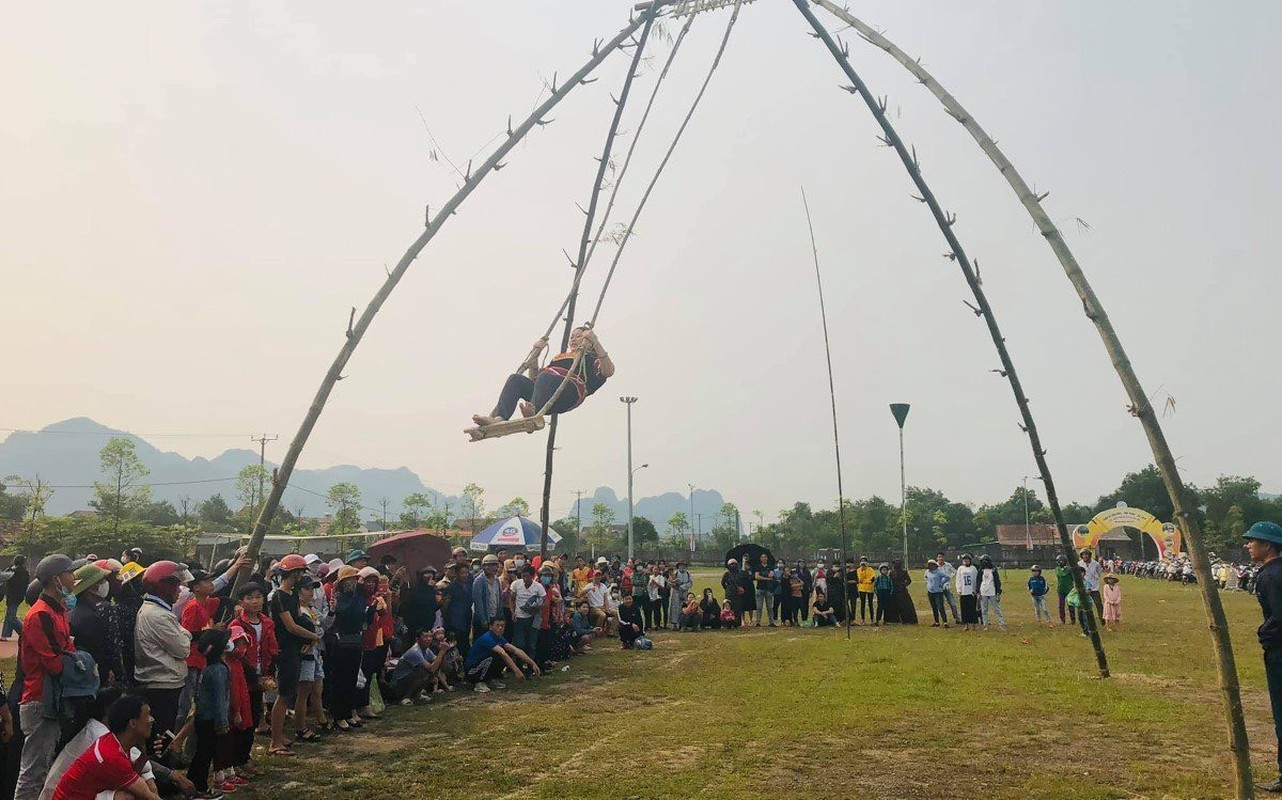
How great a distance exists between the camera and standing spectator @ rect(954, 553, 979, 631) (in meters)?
18.9

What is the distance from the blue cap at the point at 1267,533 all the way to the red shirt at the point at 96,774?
25.2 ft

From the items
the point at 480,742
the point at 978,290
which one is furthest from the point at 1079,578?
the point at 480,742

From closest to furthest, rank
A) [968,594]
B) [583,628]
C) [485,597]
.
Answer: [485,597] < [583,628] < [968,594]

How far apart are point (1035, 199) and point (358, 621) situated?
781 centimetres

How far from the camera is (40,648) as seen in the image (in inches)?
210

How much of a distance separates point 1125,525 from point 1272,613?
42.0 metres

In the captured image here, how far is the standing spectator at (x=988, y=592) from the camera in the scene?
1859 centimetres

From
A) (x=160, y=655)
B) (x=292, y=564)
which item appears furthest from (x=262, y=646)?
(x=160, y=655)

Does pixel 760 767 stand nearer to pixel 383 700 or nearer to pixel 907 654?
pixel 383 700

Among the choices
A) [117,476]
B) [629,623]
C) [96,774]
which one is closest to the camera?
[96,774]

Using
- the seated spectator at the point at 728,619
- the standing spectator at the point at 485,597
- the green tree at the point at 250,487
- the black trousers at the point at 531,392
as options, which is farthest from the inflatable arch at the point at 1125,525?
the green tree at the point at 250,487

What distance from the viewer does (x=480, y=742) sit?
8203mm

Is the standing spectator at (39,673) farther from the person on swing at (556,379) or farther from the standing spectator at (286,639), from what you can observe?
the person on swing at (556,379)

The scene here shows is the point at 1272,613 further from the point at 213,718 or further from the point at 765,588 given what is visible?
the point at 765,588
